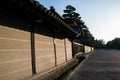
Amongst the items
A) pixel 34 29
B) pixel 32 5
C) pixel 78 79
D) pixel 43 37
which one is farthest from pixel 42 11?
pixel 78 79

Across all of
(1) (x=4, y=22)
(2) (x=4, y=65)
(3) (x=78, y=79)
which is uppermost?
(1) (x=4, y=22)

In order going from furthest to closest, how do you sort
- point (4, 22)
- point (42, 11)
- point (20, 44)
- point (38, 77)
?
point (38, 77) < point (20, 44) < point (42, 11) < point (4, 22)

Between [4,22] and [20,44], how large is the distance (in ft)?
4.26

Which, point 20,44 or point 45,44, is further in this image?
point 45,44

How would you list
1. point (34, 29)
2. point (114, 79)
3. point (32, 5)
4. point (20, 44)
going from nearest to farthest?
point (32, 5) < point (20, 44) < point (34, 29) < point (114, 79)

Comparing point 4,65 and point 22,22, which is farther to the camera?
point 22,22

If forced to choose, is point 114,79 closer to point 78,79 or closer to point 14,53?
point 78,79

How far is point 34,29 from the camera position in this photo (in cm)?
919

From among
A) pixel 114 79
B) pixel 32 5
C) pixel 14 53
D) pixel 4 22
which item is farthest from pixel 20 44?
pixel 114 79

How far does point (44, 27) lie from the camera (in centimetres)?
1082

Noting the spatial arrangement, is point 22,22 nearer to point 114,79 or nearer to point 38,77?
point 38,77

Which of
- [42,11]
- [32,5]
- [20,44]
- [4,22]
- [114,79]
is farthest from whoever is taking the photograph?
[114,79]

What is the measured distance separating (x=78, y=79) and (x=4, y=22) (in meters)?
5.11

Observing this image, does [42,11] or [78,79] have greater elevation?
[42,11]
